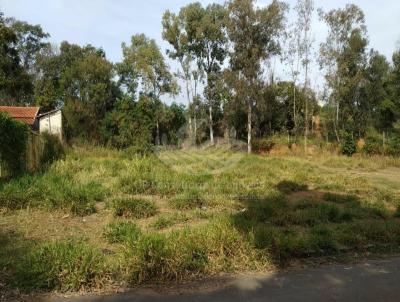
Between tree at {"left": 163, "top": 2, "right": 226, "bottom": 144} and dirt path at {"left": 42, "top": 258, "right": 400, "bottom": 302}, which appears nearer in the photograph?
dirt path at {"left": 42, "top": 258, "right": 400, "bottom": 302}

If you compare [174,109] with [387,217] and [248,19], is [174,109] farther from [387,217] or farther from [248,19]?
[387,217]

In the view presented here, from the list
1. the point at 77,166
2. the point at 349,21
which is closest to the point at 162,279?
the point at 77,166

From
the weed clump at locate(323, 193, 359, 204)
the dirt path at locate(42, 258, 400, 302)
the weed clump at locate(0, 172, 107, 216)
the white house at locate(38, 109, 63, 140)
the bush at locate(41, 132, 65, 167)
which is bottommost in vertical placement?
the dirt path at locate(42, 258, 400, 302)

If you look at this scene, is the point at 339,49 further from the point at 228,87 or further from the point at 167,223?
the point at 167,223

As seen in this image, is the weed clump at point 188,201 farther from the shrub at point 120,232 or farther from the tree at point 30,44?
the tree at point 30,44

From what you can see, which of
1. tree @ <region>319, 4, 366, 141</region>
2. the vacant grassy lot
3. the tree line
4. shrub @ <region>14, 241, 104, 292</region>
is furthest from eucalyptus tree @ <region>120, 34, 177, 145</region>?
shrub @ <region>14, 241, 104, 292</region>

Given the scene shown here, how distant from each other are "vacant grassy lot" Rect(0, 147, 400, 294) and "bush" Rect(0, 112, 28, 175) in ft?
2.49

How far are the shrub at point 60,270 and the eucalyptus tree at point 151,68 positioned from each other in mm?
30999

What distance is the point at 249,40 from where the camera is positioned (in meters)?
26.9

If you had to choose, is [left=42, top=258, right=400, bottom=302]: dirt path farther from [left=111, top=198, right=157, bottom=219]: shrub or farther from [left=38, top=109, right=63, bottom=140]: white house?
[left=38, top=109, right=63, bottom=140]: white house

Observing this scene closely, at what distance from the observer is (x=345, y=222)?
7.02 m

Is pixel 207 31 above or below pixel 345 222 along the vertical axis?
above

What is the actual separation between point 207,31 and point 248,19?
6262 mm

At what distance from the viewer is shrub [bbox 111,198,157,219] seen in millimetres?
6938
